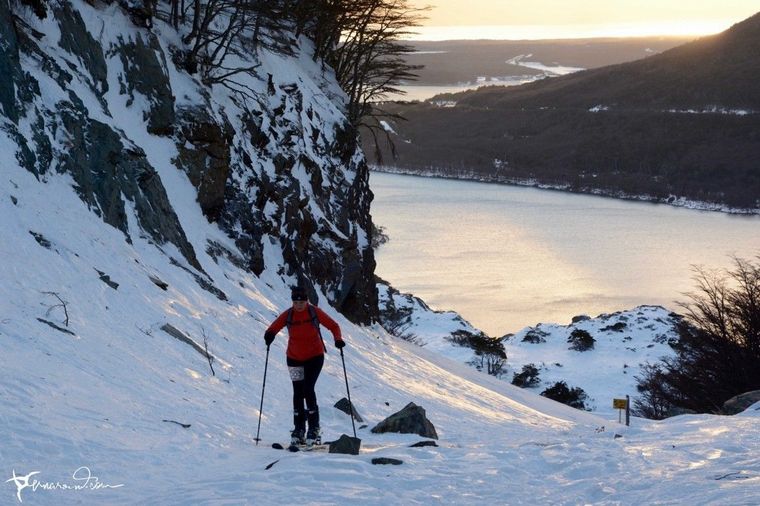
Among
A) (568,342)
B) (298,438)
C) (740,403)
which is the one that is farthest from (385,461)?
(568,342)

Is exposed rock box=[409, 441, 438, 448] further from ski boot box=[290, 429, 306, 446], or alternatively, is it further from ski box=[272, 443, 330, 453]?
ski boot box=[290, 429, 306, 446]

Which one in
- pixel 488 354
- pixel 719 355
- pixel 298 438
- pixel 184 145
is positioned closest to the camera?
pixel 298 438

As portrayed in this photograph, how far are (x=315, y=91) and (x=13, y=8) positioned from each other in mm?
14589

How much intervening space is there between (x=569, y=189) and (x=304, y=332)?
152 meters

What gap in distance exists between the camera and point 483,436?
11516 millimetres

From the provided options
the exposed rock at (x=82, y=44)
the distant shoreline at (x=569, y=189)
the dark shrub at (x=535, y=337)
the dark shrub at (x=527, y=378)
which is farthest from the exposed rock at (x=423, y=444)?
the distant shoreline at (x=569, y=189)

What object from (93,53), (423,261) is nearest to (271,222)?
(93,53)

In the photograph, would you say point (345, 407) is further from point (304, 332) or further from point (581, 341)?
point (581, 341)

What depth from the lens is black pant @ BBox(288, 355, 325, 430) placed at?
8336mm

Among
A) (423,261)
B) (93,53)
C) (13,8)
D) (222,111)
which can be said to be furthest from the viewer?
(423,261)

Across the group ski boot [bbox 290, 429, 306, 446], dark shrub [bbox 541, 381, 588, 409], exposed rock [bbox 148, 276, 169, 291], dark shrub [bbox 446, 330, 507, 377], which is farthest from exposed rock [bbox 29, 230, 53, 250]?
dark shrub [bbox 446, 330, 507, 377]

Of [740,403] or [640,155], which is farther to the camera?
[640,155]

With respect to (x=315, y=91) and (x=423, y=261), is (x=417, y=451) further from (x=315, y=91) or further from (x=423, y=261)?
(x=423, y=261)

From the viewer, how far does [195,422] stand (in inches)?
324
